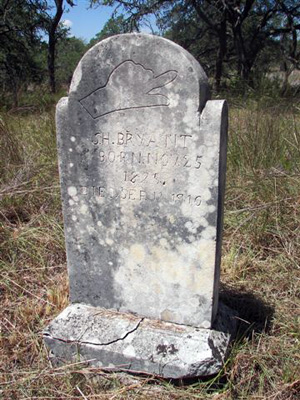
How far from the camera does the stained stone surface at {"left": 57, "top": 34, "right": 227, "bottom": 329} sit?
1778 millimetres

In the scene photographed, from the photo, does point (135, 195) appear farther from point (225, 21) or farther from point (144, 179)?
point (225, 21)

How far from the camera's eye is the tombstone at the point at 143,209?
1791 millimetres

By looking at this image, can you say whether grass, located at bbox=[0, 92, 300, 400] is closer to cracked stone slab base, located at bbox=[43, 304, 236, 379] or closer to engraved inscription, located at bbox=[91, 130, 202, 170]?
cracked stone slab base, located at bbox=[43, 304, 236, 379]

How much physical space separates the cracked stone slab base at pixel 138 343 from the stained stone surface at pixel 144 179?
76 mm

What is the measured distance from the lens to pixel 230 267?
2898 mm

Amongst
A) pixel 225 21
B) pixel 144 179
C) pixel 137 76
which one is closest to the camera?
pixel 137 76

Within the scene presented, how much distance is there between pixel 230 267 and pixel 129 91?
1.55 metres

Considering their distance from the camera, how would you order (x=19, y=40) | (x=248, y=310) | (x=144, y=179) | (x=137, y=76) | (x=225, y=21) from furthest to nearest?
(x=19, y=40) → (x=225, y=21) → (x=248, y=310) → (x=144, y=179) → (x=137, y=76)

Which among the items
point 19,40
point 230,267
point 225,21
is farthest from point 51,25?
point 230,267

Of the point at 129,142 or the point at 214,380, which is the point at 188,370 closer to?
the point at 214,380

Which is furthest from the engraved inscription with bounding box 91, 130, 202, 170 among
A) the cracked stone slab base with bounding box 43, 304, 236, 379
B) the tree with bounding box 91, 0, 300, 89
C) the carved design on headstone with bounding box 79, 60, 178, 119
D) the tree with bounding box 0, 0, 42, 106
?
the tree with bounding box 0, 0, 42, 106

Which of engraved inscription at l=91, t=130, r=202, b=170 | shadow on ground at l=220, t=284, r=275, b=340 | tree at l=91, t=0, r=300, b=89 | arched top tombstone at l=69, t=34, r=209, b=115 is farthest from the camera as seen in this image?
tree at l=91, t=0, r=300, b=89

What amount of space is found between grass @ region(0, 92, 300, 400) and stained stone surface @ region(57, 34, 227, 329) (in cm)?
35

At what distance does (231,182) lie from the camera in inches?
151
